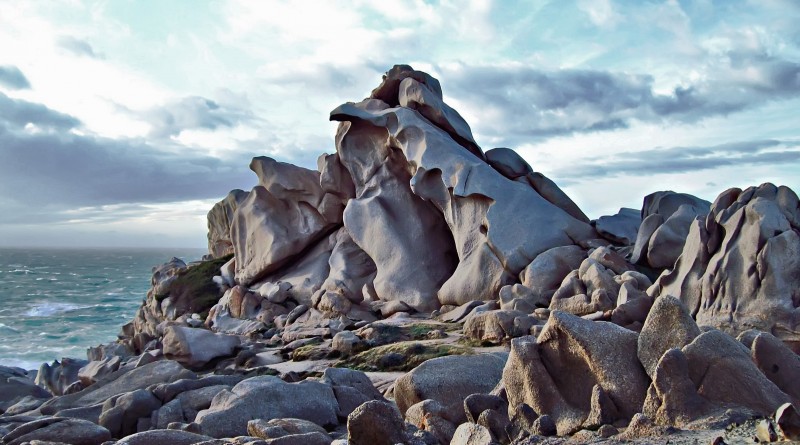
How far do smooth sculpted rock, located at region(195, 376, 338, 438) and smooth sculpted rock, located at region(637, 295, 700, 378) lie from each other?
15.0ft

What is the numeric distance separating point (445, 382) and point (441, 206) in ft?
47.8

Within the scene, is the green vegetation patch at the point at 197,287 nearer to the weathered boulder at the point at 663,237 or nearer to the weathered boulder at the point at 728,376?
the weathered boulder at the point at 663,237

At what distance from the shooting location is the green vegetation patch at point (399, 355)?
14170 mm

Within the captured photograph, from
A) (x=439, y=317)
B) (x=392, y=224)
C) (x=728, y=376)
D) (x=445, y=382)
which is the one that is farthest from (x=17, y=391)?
(x=728, y=376)

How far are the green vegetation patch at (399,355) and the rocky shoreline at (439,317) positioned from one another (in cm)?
5

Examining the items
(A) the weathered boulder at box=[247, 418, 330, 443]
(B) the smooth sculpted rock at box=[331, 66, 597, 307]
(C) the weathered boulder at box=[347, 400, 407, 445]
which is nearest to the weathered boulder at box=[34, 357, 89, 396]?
(B) the smooth sculpted rock at box=[331, 66, 597, 307]

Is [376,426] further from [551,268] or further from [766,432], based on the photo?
[551,268]

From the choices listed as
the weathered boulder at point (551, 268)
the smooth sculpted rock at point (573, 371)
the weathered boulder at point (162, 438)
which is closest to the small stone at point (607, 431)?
the smooth sculpted rock at point (573, 371)

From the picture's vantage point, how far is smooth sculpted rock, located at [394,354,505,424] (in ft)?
31.7

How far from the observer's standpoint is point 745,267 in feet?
47.9

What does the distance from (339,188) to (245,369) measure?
41.6 ft

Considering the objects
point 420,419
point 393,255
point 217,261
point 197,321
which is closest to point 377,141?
point 393,255

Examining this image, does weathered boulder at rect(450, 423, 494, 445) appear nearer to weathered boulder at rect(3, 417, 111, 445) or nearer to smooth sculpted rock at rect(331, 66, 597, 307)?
weathered boulder at rect(3, 417, 111, 445)

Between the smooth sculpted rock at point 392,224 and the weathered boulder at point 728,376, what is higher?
the smooth sculpted rock at point 392,224
